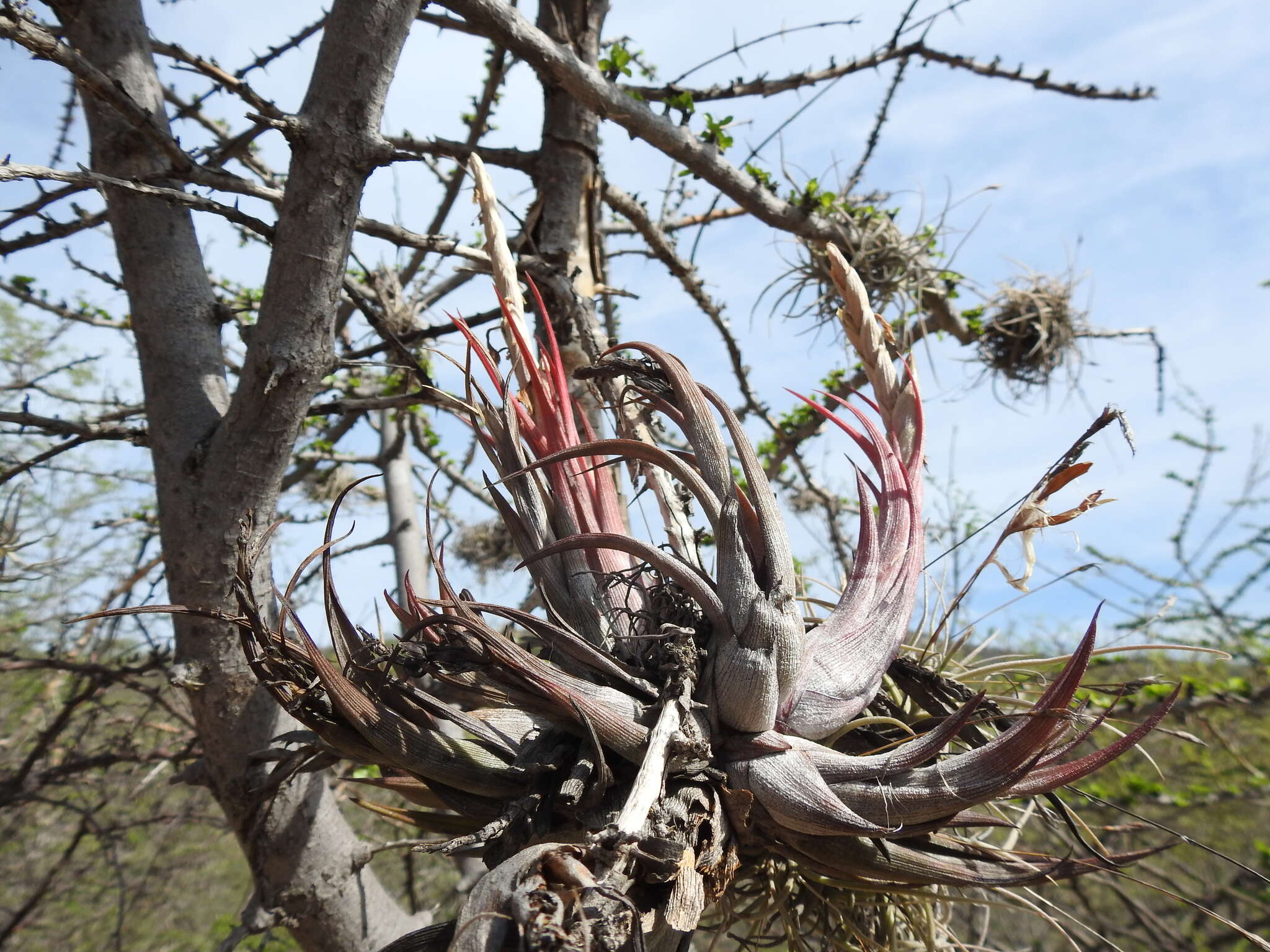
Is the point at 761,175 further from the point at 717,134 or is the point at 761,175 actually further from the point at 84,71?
the point at 84,71

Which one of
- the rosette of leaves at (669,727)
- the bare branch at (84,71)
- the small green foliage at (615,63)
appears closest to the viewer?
the rosette of leaves at (669,727)

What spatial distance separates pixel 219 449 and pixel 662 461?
0.80 metres

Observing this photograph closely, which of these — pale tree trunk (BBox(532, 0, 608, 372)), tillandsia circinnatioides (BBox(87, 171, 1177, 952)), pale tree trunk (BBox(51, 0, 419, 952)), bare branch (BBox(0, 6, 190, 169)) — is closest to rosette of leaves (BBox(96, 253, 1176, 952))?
tillandsia circinnatioides (BBox(87, 171, 1177, 952))

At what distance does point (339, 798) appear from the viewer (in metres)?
2.24

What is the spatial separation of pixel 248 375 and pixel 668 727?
90 centimetres

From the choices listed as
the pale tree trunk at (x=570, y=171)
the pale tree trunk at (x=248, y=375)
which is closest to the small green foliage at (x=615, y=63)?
the pale tree trunk at (x=570, y=171)

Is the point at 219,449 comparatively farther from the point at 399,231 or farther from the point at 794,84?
the point at 794,84

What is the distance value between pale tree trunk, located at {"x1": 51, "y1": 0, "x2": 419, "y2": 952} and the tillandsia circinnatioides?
413 millimetres

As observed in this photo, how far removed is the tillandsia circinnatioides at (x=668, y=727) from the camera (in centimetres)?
93

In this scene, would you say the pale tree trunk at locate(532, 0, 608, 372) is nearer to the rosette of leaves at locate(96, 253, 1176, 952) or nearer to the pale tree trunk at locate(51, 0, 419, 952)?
the pale tree trunk at locate(51, 0, 419, 952)

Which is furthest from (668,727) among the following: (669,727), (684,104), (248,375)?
(684,104)

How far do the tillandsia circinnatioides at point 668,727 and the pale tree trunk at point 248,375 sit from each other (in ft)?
1.35

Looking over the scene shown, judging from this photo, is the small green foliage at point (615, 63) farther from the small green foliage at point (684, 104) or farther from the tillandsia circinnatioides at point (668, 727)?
the tillandsia circinnatioides at point (668, 727)

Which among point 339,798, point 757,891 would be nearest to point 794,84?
point 757,891
